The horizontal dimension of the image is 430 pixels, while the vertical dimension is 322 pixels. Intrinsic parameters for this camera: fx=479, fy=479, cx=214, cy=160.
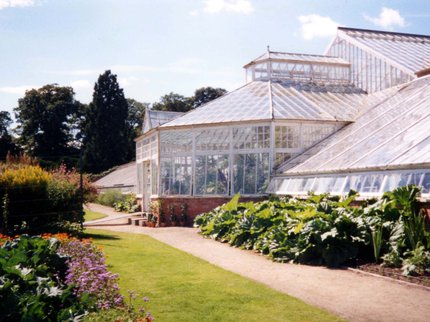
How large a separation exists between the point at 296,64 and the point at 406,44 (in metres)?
6.60

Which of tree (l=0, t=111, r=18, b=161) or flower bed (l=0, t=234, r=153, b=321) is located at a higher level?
tree (l=0, t=111, r=18, b=161)

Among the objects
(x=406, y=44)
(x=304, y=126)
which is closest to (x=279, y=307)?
(x=304, y=126)

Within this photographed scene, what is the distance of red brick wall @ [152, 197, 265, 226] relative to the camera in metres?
20.5

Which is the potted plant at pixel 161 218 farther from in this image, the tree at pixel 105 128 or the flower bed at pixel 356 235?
the tree at pixel 105 128

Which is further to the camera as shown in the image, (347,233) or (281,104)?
(281,104)

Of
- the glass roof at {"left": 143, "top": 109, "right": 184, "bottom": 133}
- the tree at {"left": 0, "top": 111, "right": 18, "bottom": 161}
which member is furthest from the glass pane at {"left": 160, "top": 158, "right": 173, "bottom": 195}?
the tree at {"left": 0, "top": 111, "right": 18, "bottom": 161}

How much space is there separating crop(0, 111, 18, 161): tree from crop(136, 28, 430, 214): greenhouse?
30550 millimetres

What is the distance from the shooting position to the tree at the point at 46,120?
185 feet

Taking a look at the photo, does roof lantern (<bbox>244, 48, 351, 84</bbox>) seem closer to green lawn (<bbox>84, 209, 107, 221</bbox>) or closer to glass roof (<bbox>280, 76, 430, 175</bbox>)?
glass roof (<bbox>280, 76, 430, 175</bbox>)

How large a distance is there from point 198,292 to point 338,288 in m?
2.49

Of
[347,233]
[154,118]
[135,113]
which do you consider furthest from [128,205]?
[135,113]

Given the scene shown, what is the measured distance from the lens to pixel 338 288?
8.41 meters

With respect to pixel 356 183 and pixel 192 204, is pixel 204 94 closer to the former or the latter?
pixel 192 204

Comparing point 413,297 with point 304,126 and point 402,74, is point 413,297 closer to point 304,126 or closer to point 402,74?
point 304,126
